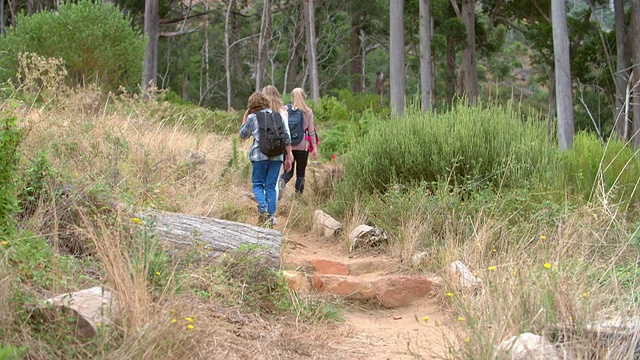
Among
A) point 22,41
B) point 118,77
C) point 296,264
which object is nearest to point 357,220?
point 296,264

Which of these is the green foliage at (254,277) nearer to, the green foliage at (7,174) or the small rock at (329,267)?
the green foliage at (7,174)

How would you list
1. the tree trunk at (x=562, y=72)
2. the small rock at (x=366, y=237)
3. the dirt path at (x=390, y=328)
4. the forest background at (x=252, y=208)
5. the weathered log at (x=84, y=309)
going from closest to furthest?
the weathered log at (x=84, y=309) < the forest background at (x=252, y=208) < the dirt path at (x=390, y=328) < the small rock at (x=366, y=237) < the tree trunk at (x=562, y=72)

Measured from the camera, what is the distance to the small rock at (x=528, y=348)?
3480 mm

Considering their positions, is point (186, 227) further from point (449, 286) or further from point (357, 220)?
point (357, 220)

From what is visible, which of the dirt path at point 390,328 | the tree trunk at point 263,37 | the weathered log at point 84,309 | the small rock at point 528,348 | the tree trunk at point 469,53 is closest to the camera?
the small rock at point 528,348

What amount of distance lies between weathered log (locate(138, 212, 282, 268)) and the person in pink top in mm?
3645

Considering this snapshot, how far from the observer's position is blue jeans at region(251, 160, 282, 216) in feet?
26.3

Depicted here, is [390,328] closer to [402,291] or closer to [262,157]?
[402,291]

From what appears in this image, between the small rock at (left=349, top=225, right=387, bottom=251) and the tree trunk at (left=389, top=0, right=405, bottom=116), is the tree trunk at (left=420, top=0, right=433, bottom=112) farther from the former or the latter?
the small rock at (left=349, top=225, right=387, bottom=251)

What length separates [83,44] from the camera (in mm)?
13578

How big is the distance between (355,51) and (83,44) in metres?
24.0

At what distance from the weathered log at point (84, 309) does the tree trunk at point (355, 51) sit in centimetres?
3295

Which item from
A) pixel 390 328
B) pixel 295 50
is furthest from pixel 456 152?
pixel 295 50

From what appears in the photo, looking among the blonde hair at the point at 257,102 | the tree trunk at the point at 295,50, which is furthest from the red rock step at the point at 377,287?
the tree trunk at the point at 295,50
